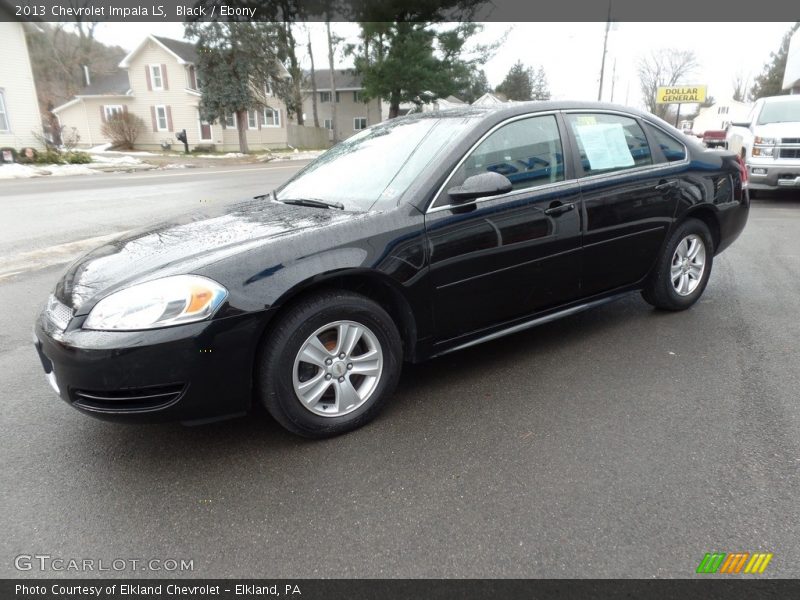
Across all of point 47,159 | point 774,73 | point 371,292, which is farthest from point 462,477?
point 774,73

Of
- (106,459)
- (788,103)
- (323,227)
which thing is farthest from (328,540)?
(788,103)

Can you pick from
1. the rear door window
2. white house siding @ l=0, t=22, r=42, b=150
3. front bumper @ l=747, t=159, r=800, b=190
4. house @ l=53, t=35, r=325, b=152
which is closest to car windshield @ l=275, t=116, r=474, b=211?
the rear door window

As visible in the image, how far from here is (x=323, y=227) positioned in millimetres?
2877

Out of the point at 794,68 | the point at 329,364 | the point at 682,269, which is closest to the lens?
the point at 329,364

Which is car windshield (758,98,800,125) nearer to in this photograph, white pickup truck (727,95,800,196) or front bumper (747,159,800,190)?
white pickup truck (727,95,800,196)

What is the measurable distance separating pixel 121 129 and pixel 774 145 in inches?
1489

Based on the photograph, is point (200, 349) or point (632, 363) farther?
point (632, 363)

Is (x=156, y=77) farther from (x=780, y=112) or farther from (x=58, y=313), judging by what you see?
(x=58, y=313)

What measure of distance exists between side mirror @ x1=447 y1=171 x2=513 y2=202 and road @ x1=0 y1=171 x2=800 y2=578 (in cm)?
116

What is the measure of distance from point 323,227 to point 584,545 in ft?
6.04

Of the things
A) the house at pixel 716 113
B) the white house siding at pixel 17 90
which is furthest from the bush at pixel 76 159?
the house at pixel 716 113

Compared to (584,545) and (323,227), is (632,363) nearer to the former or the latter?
(584,545)

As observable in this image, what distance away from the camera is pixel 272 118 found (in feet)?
142
